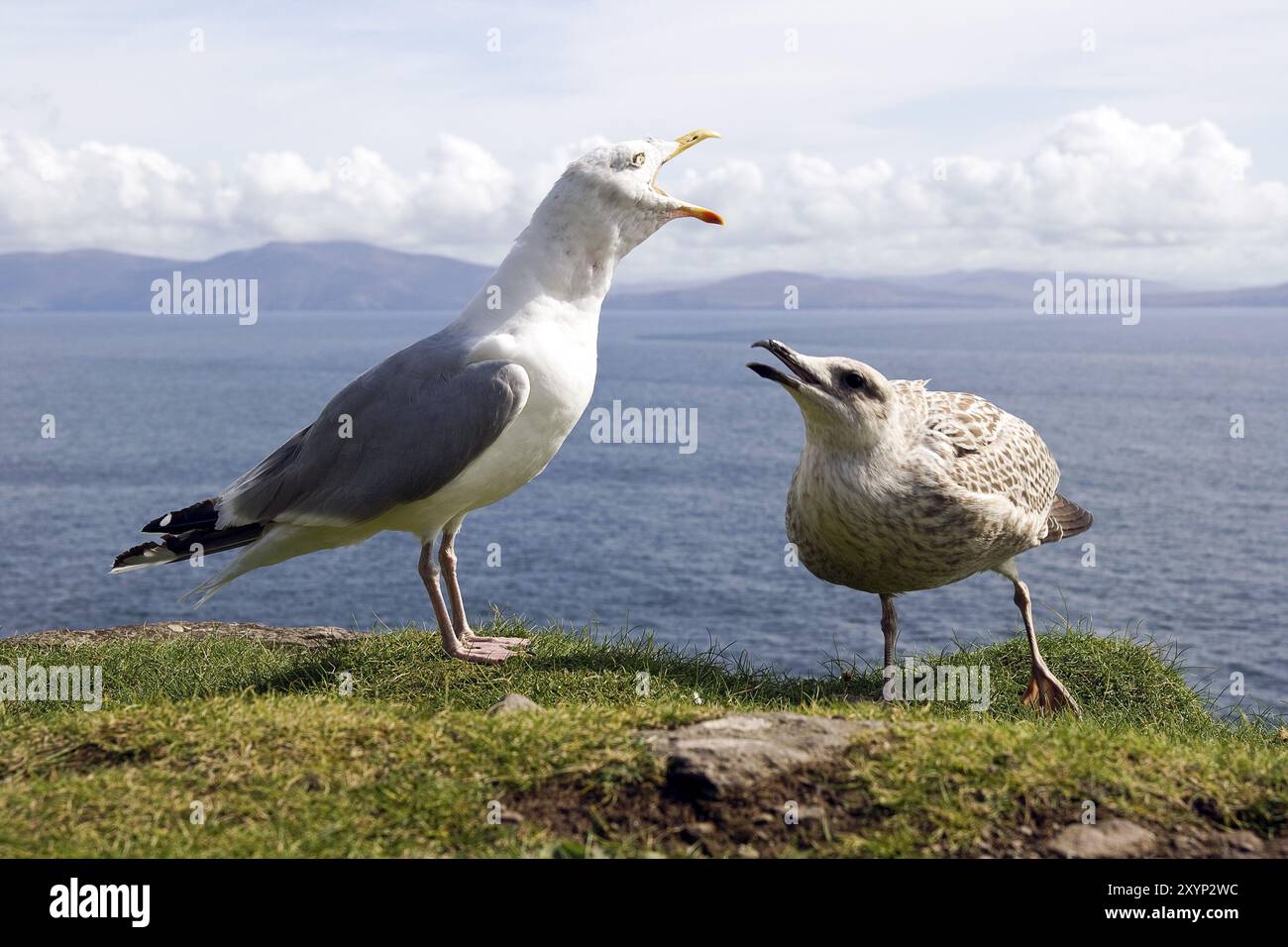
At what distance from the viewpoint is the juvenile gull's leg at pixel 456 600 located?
8.72 metres

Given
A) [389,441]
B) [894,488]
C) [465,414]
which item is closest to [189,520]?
[389,441]

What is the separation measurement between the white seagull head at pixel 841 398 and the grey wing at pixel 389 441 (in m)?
1.80

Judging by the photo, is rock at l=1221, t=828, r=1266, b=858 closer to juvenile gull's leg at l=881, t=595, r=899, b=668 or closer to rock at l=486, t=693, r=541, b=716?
rock at l=486, t=693, r=541, b=716

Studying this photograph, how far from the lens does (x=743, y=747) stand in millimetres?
5238

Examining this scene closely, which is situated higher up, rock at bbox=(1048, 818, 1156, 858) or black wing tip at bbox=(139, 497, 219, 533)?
black wing tip at bbox=(139, 497, 219, 533)

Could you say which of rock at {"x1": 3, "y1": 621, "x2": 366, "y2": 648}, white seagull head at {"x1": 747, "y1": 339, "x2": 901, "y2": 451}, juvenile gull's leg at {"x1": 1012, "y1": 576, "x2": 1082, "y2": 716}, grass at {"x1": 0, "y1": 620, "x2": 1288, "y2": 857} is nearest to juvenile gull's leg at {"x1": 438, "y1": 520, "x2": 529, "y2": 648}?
rock at {"x1": 3, "y1": 621, "x2": 366, "y2": 648}

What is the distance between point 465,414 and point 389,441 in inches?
24.8

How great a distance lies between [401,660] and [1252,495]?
85.8 m

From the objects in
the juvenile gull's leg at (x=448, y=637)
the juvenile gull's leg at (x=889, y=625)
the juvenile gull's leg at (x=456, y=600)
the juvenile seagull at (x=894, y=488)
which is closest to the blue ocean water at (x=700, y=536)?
the juvenile gull's leg at (x=889, y=625)

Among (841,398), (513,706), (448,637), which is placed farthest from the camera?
(448,637)

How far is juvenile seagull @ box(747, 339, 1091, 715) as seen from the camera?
7859 millimetres

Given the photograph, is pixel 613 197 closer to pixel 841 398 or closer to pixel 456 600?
pixel 841 398

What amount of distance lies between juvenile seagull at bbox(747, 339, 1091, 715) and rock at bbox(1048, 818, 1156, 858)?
3180 mm
